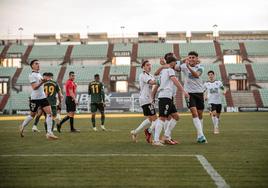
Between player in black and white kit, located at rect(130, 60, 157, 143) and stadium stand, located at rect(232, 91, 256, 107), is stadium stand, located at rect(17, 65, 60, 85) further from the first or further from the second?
player in black and white kit, located at rect(130, 60, 157, 143)

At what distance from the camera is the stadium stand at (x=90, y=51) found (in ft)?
200

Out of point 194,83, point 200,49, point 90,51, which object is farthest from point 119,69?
point 194,83

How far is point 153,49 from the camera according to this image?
61875mm

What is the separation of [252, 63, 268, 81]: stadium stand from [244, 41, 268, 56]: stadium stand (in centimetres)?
272

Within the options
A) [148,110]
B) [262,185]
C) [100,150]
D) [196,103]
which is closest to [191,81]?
[196,103]

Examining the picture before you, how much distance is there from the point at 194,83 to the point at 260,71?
155 feet

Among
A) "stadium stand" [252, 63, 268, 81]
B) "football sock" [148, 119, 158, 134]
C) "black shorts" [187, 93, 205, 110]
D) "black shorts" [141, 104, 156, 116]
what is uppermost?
"stadium stand" [252, 63, 268, 81]

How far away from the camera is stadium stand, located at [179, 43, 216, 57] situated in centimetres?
5972

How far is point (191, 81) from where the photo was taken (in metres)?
10.8

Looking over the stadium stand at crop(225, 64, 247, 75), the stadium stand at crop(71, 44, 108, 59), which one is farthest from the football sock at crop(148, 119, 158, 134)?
the stadium stand at crop(71, 44, 108, 59)

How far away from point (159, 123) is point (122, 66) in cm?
4829

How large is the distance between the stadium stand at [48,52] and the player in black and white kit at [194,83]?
51.9m

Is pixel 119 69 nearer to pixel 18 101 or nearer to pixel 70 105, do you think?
pixel 18 101

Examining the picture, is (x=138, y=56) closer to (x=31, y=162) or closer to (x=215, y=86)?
(x=215, y=86)
